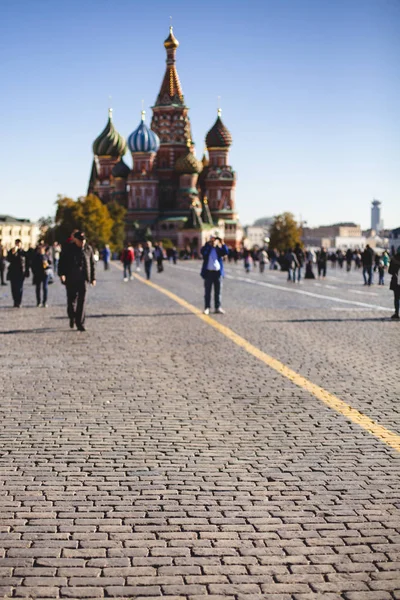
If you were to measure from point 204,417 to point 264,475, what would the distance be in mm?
1953

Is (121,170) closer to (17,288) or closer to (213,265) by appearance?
(17,288)

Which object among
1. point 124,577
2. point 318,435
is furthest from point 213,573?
point 318,435

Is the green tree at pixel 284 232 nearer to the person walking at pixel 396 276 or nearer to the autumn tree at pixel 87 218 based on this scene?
the autumn tree at pixel 87 218

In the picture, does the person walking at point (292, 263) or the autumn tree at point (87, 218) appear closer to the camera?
the person walking at point (292, 263)

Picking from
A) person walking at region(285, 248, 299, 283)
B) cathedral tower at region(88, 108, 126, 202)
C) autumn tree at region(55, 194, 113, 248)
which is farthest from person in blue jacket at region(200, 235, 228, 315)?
cathedral tower at region(88, 108, 126, 202)

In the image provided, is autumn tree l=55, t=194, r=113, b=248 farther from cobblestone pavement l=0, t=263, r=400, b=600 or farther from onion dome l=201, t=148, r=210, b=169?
cobblestone pavement l=0, t=263, r=400, b=600

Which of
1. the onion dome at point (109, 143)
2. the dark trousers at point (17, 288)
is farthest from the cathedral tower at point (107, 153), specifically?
the dark trousers at point (17, 288)

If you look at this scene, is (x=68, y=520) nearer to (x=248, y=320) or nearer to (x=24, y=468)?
(x=24, y=468)

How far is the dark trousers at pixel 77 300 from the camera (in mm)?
15328

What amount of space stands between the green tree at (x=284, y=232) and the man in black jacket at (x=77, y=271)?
116628 millimetres

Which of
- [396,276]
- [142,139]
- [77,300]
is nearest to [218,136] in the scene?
[142,139]

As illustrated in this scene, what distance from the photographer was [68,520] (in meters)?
4.89

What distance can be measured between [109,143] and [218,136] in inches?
657

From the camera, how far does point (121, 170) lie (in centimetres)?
13625
